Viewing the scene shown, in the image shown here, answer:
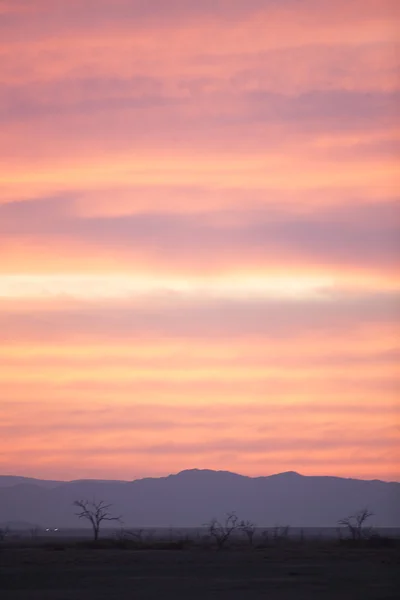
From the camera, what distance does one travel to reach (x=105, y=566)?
54.9 metres

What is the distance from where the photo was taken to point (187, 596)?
39844mm

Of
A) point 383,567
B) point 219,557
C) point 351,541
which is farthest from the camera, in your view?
point 351,541

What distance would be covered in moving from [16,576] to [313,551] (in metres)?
27.1

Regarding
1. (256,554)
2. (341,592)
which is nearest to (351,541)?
(256,554)

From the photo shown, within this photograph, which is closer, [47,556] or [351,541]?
[47,556]

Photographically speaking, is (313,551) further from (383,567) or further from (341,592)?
(341,592)

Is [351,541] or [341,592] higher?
[351,541]

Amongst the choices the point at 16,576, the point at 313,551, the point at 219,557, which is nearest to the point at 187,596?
the point at 16,576

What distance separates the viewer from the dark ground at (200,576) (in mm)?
40781

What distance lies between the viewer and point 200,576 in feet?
159

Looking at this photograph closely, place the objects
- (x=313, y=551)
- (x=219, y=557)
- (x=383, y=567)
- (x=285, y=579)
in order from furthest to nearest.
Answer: (x=313, y=551), (x=219, y=557), (x=383, y=567), (x=285, y=579)

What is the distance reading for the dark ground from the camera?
40.8 meters

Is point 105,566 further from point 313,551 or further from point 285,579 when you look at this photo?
point 313,551

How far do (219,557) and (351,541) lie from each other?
79.3 feet
